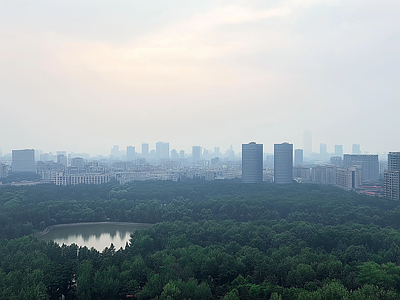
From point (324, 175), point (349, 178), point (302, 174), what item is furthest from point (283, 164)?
point (302, 174)

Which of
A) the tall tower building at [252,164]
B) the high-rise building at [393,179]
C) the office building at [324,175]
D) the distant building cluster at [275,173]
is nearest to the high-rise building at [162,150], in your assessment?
the distant building cluster at [275,173]

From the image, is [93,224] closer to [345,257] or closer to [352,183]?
[345,257]

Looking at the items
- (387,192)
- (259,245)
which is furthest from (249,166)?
(259,245)

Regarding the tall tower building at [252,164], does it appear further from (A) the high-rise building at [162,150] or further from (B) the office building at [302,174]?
(A) the high-rise building at [162,150]

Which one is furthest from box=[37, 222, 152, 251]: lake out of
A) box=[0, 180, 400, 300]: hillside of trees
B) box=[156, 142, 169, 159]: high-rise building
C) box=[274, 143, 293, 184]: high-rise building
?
box=[156, 142, 169, 159]: high-rise building

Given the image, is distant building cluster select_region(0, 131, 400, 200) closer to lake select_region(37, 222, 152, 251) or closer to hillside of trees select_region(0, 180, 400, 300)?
hillside of trees select_region(0, 180, 400, 300)

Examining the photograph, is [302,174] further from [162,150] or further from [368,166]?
[162,150]
